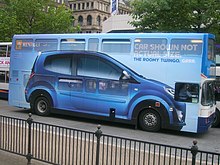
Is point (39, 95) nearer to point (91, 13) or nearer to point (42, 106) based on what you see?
point (42, 106)

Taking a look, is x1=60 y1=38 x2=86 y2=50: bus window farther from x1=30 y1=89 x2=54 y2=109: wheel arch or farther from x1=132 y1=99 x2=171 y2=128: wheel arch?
x1=132 y1=99 x2=171 y2=128: wheel arch

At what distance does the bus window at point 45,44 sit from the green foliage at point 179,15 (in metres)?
6.02

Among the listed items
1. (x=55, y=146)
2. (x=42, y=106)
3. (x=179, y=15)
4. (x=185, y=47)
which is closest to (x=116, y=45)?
(x=185, y=47)

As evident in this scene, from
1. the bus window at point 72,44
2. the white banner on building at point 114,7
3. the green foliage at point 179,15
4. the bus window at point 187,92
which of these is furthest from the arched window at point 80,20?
the bus window at point 187,92

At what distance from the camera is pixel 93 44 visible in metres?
13.0

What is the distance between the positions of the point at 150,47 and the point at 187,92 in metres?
2.04

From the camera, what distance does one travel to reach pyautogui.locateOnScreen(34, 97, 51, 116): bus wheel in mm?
14328

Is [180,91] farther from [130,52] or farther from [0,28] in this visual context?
[0,28]

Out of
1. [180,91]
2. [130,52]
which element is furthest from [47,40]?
[180,91]

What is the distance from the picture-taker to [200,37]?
36.3 feet

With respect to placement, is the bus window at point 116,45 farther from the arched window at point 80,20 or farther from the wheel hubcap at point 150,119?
the arched window at point 80,20

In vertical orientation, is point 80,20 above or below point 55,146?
above

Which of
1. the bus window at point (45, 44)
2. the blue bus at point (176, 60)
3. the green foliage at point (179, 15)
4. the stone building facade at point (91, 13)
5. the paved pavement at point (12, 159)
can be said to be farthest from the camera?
the stone building facade at point (91, 13)

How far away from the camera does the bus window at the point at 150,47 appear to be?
11.7 m
